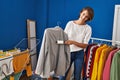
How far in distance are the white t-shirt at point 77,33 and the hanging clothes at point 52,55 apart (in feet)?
0.74

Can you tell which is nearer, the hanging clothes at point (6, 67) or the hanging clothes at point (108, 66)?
the hanging clothes at point (108, 66)

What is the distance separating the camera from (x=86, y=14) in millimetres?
2213

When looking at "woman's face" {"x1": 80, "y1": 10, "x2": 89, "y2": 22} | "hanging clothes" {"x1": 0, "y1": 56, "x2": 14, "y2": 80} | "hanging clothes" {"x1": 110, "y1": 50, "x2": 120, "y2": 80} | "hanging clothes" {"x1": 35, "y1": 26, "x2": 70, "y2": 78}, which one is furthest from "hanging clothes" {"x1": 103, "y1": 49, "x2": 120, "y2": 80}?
"hanging clothes" {"x1": 0, "y1": 56, "x2": 14, "y2": 80}

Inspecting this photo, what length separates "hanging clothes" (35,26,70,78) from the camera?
6.38 feet

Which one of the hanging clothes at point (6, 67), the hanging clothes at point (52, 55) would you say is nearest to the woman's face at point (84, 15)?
the hanging clothes at point (52, 55)

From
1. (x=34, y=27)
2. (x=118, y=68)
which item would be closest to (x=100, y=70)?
(x=118, y=68)

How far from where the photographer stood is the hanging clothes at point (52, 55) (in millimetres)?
1945

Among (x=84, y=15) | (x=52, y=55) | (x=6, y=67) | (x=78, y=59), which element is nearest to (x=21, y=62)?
(x=6, y=67)

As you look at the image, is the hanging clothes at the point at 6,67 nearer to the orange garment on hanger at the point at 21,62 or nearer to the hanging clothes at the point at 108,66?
the orange garment on hanger at the point at 21,62

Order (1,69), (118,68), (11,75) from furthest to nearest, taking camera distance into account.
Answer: (11,75), (1,69), (118,68)

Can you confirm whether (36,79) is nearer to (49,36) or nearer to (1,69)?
(1,69)

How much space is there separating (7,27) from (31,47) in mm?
718

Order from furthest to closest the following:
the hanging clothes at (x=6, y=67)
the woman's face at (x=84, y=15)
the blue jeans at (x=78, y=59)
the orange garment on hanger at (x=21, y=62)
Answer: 1. the orange garment on hanger at (x=21, y=62)
2. the hanging clothes at (x=6, y=67)
3. the blue jeans at (x=78, y=59)
4. the woman's face at (x=84, y=15)

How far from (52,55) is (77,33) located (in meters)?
0.49
